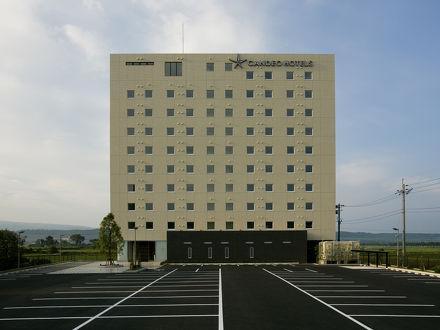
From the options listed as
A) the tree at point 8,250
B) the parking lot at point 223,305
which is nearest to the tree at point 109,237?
the tree at point 8,250

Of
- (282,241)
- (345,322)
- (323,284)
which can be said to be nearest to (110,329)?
(345,322)

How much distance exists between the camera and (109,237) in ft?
161

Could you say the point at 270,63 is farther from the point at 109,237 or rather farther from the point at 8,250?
the point at 8,250

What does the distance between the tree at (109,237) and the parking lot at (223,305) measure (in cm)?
1893

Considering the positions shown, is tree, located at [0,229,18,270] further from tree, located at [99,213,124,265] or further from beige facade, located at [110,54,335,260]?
beige facade, located at [110,54,335,260]

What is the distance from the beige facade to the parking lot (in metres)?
36.7

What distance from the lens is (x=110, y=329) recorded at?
15078 mm

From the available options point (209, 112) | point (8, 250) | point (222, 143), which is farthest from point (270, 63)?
point (8, 250)

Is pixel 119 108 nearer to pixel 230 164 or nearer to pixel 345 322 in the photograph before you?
pixel 230 164

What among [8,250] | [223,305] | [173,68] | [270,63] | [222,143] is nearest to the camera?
[223,305]

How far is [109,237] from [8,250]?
43.3 feet

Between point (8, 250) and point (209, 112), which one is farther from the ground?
point (209, 112)

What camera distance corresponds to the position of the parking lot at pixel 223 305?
16.0 m

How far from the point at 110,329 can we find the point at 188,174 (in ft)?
171
